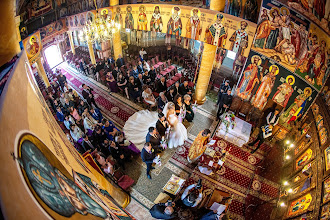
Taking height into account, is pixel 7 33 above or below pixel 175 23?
above

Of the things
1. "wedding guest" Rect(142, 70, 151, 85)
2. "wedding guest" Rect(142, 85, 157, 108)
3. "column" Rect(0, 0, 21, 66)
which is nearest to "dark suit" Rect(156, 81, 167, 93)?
"wedding guest" Rect(142, 85, 157, 108)

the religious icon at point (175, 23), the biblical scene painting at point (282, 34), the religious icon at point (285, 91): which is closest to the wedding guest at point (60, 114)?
the religious icon at point (175, 23)

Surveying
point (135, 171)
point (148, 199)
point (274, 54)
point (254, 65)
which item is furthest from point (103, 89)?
point (274, 54)

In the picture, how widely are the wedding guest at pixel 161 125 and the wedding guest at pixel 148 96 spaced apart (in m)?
2.60

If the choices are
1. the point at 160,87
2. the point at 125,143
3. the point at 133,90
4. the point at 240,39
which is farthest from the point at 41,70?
the point at 240,39

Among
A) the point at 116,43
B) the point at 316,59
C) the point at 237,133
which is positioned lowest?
the point at 237,133

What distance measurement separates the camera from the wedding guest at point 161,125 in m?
8.19

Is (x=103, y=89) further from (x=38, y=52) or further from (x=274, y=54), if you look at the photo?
(x=274, y=54)

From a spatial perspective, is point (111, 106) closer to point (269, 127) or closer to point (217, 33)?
point (217, 33)

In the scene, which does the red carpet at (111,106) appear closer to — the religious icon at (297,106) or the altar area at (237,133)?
the altar area at (237,133)

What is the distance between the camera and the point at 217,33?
9602 mm

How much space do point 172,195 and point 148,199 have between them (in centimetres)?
90

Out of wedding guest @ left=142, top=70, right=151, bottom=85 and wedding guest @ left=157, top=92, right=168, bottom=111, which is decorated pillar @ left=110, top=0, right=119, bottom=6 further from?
wedding guest @ left=157, top=92, right=168, bottom=111

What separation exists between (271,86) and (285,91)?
64cm
